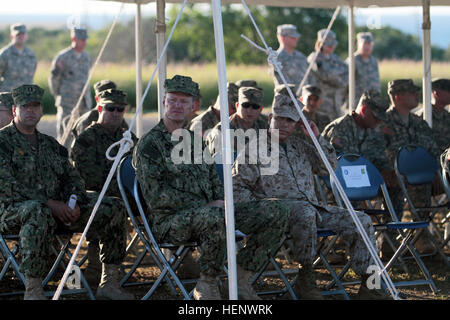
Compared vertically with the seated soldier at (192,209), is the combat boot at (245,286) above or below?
below

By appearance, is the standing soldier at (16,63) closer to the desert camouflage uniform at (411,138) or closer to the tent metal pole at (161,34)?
the tent metal pole at (161,34)

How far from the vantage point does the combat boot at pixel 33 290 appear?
512 cm

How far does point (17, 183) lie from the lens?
18.0 ft

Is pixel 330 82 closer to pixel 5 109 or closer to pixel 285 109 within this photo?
pixel 5 109

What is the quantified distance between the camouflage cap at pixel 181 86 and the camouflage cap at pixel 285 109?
646 millimetres

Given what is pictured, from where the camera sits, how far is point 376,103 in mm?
7668

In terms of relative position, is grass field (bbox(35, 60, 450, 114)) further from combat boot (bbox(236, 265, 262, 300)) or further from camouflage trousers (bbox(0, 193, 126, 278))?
combat boot (bbox(236, 265, 262, 300))

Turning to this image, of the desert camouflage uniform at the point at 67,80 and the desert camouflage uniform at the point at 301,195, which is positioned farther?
the desert camouflage uniform at the point at 67,80

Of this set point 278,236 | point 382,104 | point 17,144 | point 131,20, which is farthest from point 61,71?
point 131,20

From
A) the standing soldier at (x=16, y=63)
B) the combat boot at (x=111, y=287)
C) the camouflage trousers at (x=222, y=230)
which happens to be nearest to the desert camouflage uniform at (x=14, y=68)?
the standing soldier at (x=16, y=63)

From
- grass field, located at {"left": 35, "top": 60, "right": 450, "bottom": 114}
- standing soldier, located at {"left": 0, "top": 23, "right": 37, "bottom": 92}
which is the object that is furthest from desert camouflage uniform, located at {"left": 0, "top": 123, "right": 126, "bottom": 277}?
grass field, located at {"left": 35, "top": 60, "right": 450, "bottom": 114}

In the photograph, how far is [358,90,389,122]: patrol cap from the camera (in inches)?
301

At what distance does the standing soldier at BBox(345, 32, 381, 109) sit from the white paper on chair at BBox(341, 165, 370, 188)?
6074 mm
